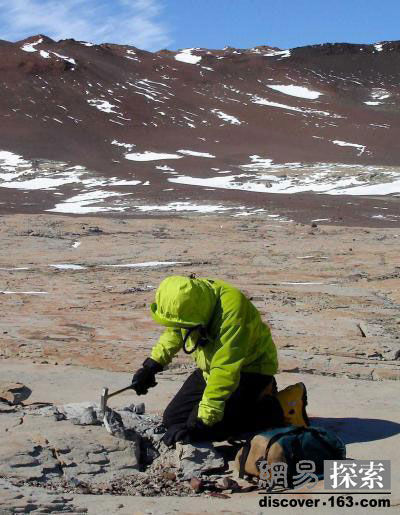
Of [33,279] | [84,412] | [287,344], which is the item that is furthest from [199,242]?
[84,412]

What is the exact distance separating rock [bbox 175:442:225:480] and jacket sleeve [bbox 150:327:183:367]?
56 cm

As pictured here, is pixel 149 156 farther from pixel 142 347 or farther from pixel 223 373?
pixel 223 373

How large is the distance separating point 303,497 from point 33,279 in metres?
8.84

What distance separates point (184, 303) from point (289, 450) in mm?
950

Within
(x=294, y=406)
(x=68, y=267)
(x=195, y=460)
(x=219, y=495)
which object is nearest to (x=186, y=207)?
(x=68, y=267)

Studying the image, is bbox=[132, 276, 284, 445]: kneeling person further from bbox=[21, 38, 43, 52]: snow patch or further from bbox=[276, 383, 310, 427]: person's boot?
bbox=[21, 38, 43, 52]: snow patch

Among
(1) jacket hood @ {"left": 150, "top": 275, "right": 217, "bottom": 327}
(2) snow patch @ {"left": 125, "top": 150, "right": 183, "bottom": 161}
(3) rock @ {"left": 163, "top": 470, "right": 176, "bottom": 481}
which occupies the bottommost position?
(3) rock @ {"left": 163, "top": 470, "right": 176, "bottom": 481}

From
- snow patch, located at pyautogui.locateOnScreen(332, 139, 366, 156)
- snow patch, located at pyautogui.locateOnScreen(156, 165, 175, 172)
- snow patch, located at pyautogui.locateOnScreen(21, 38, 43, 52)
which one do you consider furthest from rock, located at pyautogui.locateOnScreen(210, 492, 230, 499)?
snow patch, located at pyautogui.locateOnScreen(21, 38, 43, 52)

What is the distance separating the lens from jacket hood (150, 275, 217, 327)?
4.28 meters

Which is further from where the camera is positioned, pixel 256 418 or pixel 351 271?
pixel 351 271

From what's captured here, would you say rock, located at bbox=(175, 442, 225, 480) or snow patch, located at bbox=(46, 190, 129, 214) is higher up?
snow patch, located at bbox=(46, 190, 129, 214)

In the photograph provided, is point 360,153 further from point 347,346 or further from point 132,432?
point 132,432

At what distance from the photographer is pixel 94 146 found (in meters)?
48.9

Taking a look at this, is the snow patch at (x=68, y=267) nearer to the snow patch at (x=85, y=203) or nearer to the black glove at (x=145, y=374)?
the black glove at (x=145, y=374)
